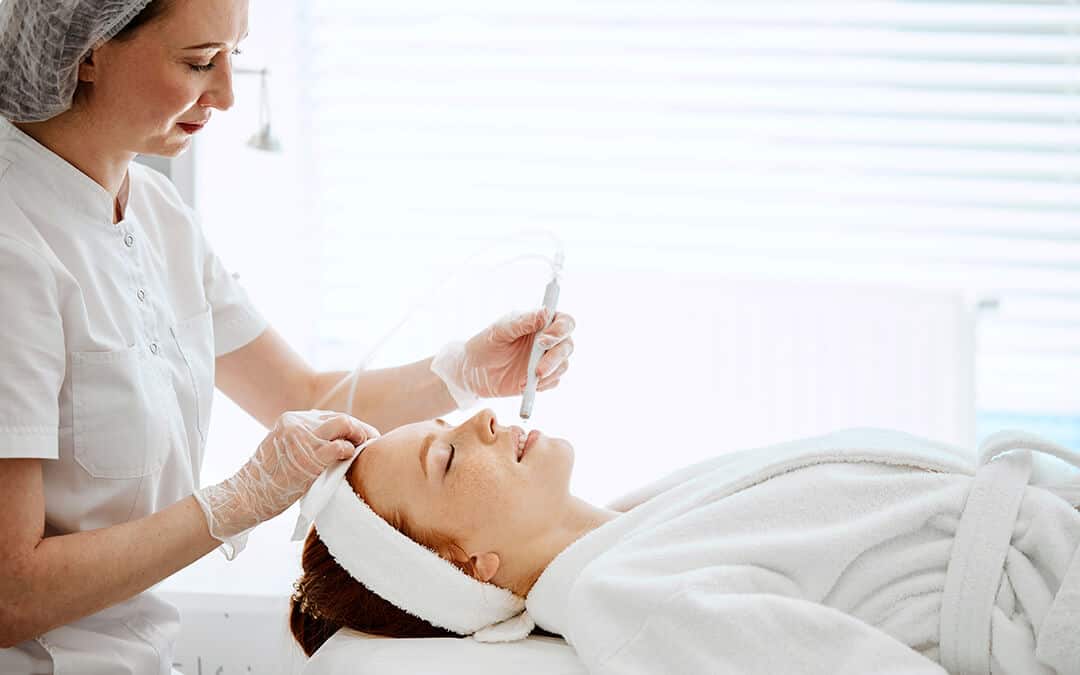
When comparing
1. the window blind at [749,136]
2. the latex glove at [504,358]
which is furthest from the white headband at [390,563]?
the window blind at [749,136]

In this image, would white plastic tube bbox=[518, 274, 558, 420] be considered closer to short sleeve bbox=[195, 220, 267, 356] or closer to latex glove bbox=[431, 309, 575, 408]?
latex glove bbox=[431, 309, 575, 408]

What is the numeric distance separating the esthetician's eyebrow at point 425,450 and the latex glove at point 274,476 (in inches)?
4.2

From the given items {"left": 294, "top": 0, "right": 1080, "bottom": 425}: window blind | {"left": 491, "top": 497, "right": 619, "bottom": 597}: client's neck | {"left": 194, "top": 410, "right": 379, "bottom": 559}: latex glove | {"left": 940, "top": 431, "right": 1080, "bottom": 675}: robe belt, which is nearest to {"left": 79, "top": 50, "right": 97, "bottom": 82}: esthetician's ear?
{"left": 194, "top": 410, "right": 379, "bottom": 559}: latex glove

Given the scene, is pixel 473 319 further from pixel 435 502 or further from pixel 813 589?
pixel 813 589

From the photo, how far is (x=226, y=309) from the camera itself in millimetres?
1753

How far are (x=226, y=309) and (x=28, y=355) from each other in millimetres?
515

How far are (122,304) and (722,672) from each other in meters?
0.91

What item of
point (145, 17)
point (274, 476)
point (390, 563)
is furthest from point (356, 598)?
point (145, 17)

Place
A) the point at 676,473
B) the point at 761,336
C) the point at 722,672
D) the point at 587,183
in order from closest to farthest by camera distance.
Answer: the point at 722,672 < the point at 676,473 < the point at 761,336 < the point at 587,183

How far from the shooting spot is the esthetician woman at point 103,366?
4.10ft

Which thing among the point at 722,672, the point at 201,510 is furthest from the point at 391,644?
the point at 722,672

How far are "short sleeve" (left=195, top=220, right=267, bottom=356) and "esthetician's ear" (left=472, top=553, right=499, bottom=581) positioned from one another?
600 mm

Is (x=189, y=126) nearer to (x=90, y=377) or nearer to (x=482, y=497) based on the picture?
(x=90, y=377)

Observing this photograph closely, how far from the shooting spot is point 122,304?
1.43m
